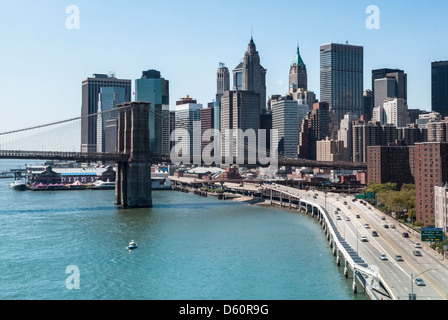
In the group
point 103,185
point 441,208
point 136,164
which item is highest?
point 136,164

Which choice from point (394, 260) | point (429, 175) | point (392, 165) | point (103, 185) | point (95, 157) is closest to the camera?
point (394, 260)

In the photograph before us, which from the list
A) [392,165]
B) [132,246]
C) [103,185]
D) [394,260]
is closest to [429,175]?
[394,260]

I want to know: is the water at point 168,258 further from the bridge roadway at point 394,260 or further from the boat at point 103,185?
the boat at point 103,185

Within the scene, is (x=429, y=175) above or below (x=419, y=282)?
above

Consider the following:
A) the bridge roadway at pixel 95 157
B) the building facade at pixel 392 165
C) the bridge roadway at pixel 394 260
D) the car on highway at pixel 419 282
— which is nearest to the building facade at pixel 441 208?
the bridge roadway at pixel 394 260

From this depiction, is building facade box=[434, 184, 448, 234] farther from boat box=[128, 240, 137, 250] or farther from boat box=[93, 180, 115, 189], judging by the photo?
boat box=[93, 180, 115, 189]

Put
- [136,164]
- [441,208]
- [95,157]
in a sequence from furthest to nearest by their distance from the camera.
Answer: [95,157], [136,164], [441,208]

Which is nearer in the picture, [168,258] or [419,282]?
[419,282]

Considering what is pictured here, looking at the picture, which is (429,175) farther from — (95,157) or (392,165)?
(95,157)
